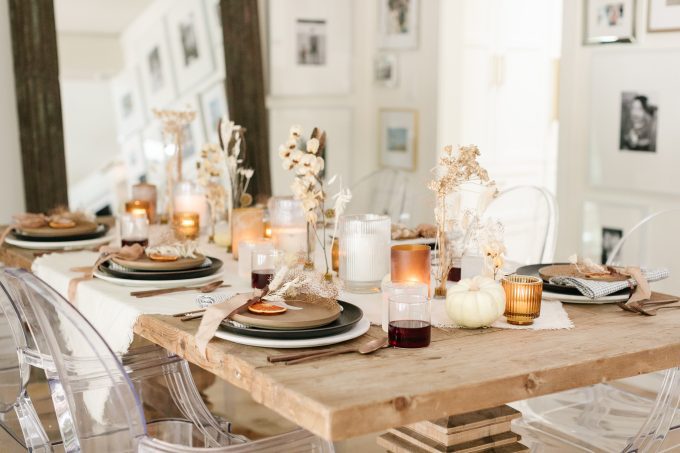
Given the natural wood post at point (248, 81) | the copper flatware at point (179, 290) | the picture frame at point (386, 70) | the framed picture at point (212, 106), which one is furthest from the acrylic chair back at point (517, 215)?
the copper flatware at point (179, 290)

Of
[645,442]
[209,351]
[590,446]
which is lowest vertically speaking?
[590,446]

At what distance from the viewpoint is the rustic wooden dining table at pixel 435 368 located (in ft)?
5.05

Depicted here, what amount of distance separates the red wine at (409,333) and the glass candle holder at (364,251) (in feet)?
1.63

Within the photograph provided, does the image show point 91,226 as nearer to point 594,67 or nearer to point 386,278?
point 386,278

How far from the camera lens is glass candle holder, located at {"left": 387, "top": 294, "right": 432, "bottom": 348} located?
1.86 metres

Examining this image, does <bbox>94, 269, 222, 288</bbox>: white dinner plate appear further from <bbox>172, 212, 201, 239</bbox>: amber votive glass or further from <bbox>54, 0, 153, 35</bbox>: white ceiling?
<bbox>54, 0, 153, 35</bbox>: white ceiling

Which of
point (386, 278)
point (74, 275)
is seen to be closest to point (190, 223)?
point (74, 275)

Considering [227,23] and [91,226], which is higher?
[227,23]

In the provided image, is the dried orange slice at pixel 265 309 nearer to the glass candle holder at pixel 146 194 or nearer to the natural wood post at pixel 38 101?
the glass candle holder at pixel 146 194

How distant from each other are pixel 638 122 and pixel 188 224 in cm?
208

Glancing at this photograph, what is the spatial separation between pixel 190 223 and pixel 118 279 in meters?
0.73

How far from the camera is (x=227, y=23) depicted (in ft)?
16.3

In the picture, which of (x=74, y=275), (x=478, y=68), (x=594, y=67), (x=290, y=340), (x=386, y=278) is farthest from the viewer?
(x=478, y=68)

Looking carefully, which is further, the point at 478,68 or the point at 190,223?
the point at 478,68
